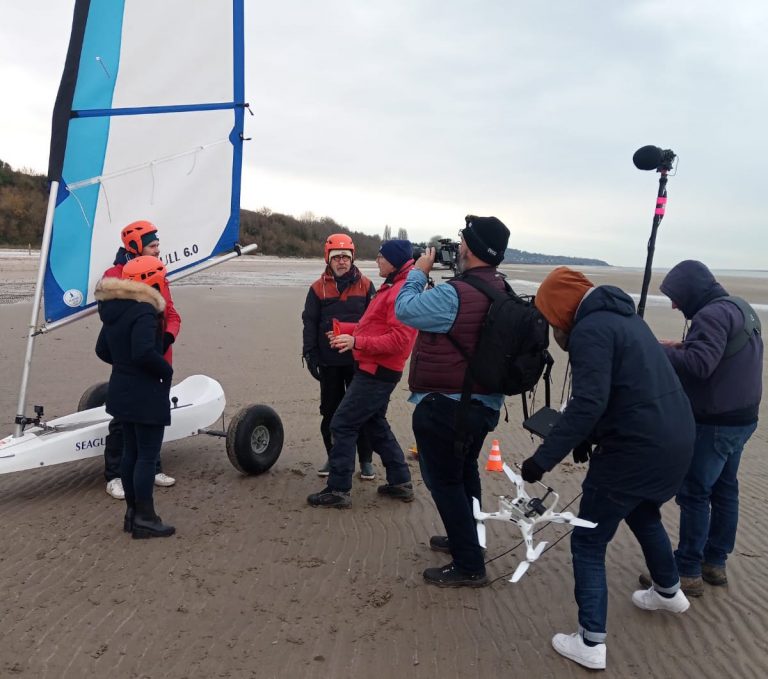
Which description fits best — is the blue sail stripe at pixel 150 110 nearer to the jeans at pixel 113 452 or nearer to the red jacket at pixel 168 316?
the red jacket at pixel 168 316

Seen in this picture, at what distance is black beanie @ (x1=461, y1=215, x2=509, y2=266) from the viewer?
11.6 feet

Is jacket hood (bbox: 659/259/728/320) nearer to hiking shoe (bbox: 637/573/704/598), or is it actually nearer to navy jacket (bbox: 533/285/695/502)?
navy jacket (bbox: 533/285/695/502)

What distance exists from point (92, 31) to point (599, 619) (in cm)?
521

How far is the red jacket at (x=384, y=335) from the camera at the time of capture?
4770 millimetres

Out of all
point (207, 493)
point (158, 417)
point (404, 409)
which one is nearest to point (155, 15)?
point (158, 417)

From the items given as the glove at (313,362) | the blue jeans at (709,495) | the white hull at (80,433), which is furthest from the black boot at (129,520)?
the blue jeans at (709,495)

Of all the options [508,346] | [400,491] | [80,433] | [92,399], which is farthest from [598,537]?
[92,399]

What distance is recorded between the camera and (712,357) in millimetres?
3568

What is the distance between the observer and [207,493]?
205 inches

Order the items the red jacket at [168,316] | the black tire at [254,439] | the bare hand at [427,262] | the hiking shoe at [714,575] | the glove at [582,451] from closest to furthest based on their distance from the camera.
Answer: the glove at [582,451] → the bare hand at [427,262] → the hiking shoe at [714,575] → the red jacket at [168,316] → the black tire at [254,439]

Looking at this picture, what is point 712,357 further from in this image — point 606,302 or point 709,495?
point 606,302

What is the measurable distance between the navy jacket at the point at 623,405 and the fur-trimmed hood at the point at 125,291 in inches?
101

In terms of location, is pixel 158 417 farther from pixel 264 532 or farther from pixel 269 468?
pixel 269 468

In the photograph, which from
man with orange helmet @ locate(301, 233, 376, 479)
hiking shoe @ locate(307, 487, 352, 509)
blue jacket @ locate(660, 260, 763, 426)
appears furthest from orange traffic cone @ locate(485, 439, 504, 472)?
blue jacket @ locate(660, 260, 763, 426)
